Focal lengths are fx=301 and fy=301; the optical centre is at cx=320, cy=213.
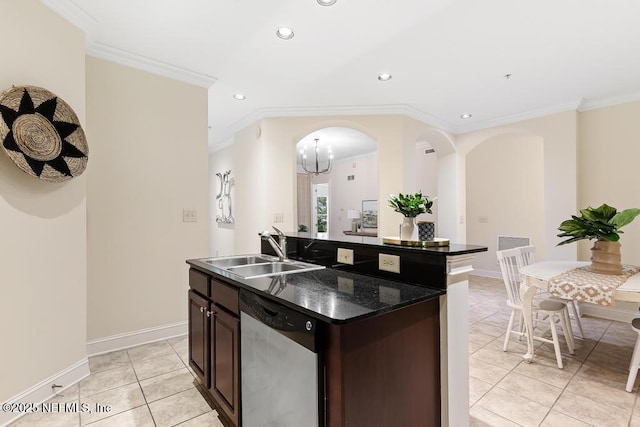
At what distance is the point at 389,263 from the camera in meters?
1.60

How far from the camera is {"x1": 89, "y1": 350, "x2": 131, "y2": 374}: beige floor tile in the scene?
2383mm

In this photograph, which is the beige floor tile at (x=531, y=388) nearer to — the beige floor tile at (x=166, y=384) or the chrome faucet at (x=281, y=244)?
the chrome faucet at (x=281, y=244)

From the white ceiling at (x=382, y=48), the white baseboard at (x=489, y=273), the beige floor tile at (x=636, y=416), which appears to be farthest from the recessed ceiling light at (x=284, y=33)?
the white baseboard at (x=489, y=273)

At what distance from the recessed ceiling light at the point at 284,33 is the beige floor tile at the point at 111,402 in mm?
2816

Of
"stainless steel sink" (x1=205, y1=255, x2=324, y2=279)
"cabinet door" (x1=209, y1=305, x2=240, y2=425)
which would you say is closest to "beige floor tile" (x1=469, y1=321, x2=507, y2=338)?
"stainless steel sink" (x1=205, y1=255, x2=324, y2=279)

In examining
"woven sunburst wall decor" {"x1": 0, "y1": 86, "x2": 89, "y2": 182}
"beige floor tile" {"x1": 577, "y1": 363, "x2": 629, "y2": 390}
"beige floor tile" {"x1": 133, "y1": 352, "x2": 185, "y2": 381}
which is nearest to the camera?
"woven sunburst wall decor" {"x1": 0, "y1": 86, "x2": 89, "y2": 182}

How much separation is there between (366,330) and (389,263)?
1.83ft

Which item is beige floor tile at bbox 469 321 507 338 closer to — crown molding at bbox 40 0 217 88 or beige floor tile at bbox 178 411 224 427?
beige floor tile at bbox 178 411 224 427

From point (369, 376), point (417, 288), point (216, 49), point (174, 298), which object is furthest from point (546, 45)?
point (174, 298)

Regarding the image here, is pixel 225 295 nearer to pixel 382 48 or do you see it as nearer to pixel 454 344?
pixel 454 344

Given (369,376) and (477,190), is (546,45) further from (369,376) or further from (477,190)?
(477,190)

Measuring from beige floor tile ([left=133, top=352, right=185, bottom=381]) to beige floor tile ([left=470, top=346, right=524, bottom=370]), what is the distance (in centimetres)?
252

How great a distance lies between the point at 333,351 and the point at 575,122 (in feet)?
15.3

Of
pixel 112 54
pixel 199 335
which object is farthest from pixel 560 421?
pixel 112 54
